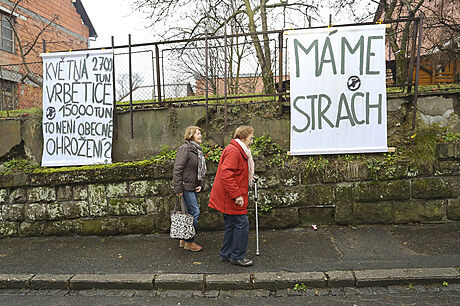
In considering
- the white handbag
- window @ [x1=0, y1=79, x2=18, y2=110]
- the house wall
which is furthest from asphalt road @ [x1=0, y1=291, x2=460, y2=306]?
window @ [x1=0, y1=79, x2=18, y2=110]

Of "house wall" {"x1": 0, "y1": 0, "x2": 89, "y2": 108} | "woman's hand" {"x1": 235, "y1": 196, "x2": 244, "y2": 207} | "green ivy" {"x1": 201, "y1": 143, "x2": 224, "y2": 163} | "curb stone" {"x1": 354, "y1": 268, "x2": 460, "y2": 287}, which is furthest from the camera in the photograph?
"house wall" {"x1": 0, "y1": 0, "x2": 89, "y2": 108}

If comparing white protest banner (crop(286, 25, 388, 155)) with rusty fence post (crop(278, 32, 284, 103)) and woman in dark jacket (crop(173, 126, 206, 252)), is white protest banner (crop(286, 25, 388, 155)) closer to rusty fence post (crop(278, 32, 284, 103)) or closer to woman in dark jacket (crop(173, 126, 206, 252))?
rusty fence post (crop(278, 32, 284, 103))

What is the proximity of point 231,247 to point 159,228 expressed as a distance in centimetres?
178

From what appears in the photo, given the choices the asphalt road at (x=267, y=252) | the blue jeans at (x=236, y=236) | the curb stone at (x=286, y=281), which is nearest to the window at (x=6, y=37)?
the asphalt road at (x=267, y=252)

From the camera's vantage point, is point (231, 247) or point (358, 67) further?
point (358, 67)

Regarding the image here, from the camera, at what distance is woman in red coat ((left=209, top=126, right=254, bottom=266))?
399 centimetres

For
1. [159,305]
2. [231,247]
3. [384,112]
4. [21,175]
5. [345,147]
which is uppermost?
[384,112]

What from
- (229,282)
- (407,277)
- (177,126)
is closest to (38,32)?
(177,126)

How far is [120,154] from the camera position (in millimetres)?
6363

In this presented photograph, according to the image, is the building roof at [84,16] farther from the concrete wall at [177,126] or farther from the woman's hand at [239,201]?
the woman's hand at [239,201]

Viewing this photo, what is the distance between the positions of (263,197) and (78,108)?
3.93 meters

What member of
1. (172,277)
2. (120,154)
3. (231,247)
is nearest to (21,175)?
(120,154)

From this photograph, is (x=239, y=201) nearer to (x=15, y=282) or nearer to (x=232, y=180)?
(x=232, y=180)

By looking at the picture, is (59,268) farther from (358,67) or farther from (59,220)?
(358,67)
